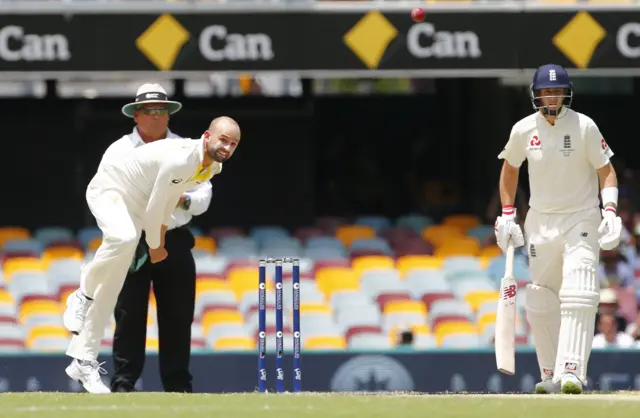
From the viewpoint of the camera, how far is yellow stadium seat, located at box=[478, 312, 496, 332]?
12672 mm

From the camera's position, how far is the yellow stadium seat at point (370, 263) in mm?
13547

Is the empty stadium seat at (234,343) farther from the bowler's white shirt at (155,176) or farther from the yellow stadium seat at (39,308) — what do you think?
the bowler's white shirt at (155,176)

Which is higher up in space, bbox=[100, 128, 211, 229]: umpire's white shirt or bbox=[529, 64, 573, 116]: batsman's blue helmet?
bbox=[529, 64, 573, 116]: batsman's blue helmet

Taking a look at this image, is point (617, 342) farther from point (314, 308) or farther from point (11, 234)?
point (11, 234)

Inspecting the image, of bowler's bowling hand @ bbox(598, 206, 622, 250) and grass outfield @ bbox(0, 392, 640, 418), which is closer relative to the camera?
grass outfield @ bbox(0, 392, 640, 418)

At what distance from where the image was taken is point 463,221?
1488 cm

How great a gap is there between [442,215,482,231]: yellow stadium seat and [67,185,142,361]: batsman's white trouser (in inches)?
258

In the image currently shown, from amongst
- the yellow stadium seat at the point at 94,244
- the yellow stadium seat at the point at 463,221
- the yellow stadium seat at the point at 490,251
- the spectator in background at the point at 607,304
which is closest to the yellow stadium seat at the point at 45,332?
the yellow stadium seat at the point at 94,244

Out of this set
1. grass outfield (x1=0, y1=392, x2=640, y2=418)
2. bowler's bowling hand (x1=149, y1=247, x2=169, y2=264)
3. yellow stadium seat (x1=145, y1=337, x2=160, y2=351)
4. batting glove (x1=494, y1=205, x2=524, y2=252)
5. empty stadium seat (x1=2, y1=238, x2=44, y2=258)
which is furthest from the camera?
empty stadium seat (x1=2, y1=238, x2=44, y2=258)

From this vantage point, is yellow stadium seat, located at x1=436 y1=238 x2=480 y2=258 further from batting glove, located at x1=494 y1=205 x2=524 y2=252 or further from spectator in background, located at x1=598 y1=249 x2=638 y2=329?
batting glove, located at x1=494 y1=205 x2=524 y2=252

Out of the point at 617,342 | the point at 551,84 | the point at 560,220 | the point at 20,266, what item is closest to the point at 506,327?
the point at 560,220

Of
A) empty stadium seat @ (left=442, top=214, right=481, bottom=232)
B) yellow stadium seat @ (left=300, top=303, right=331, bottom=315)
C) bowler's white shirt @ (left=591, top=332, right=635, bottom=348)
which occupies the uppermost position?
empty stadium seat @ (left=442, top=214, right=481, bottom=232)

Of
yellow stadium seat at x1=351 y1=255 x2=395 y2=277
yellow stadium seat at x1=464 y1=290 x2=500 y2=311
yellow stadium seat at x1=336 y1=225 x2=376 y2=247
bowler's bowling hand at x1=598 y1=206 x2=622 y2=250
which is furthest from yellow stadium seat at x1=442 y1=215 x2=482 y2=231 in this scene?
bowler's bowling hand at x1=598 y1=206 x2=622 y2=250

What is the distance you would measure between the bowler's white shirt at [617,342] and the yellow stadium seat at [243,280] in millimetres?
2701
